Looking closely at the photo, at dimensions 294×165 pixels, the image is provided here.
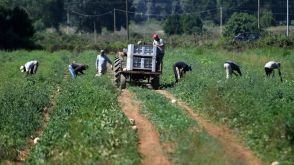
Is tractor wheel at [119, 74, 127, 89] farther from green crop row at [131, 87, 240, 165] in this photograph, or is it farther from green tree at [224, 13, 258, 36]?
green tree at [224, 13, 258, 36]

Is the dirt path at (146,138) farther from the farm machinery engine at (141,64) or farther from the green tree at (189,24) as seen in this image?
the green tree at (189,24)

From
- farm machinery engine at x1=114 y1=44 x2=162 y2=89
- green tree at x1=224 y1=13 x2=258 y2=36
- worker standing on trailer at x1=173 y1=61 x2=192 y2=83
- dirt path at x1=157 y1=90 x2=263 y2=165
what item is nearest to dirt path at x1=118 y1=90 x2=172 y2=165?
dirt path at x1=157 y1=90 x2=263 y2=165

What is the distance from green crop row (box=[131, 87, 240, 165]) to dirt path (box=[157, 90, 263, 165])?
345mm

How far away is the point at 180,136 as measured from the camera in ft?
39.0

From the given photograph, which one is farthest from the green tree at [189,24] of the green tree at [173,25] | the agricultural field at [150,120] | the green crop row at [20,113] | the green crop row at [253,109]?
the agricultural field at [150,120]

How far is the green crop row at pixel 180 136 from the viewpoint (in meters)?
10.2

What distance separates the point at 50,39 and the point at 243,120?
57.0 metres

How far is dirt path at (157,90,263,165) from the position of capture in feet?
37.6

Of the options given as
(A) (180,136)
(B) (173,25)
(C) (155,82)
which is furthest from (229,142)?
(B) (173,25)

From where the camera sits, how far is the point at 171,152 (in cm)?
1153

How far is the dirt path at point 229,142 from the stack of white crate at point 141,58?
5217mm

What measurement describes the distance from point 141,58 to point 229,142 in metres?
9.14

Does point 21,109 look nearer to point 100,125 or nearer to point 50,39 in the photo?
point 100,125

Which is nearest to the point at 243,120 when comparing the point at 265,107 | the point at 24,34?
the point at 265,107
